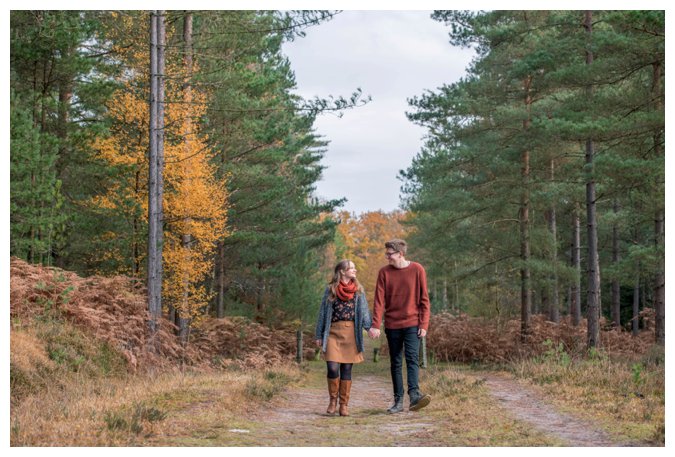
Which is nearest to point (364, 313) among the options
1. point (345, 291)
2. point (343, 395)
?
point (345, 291)

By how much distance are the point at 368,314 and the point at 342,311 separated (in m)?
0.34

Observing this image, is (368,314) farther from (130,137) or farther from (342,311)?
(130,137)

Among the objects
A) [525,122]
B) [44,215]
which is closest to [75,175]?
[44,215]

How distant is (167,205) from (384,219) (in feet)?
193

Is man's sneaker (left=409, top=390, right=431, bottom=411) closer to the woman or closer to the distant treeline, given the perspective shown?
the woman

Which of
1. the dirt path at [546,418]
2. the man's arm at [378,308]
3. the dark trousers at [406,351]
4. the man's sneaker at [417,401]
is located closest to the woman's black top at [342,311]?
the man's arm at [378,308]

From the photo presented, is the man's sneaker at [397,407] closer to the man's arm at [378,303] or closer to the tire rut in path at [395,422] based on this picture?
the tire rut in path at [395,422]

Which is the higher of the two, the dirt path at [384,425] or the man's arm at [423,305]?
the man's arm at [423,305]

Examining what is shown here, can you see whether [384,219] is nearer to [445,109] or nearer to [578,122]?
[445,109]

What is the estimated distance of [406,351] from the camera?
10172 millimetres

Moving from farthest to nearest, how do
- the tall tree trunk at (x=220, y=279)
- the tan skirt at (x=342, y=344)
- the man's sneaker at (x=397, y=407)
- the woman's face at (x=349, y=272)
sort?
1. the tall tree trunk at (x=220, y=279)
2. the man's sneaker at (x=397, y=407)
3. the tan skirt at (x=342, y=344)
4. the woman's face at (x=349, y=272)

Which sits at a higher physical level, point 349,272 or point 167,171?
point 167,171

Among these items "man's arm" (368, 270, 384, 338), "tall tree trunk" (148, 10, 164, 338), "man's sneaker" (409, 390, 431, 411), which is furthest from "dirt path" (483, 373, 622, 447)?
"tall tree trunk" (148, 10, 164, 338)

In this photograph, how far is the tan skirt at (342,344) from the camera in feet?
32.9
